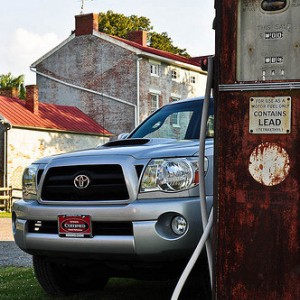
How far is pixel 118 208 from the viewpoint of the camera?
5051 millimetres

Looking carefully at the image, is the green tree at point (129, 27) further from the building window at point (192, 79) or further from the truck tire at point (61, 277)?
the truck tire at point (61, 277)

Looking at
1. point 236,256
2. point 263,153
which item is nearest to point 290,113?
point 263,153

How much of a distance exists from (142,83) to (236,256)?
113 feet

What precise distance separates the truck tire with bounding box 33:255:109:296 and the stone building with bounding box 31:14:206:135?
3026 centimetres

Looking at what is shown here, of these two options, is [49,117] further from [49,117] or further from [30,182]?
[30,182]

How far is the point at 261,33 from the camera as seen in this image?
387 centimetres

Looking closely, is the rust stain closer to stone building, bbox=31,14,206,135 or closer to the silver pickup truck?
the silver pickup truck

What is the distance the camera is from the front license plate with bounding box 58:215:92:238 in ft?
16.9

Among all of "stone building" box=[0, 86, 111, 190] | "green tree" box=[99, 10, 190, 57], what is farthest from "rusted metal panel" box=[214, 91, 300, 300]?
"green tree" box=[99, 10, 190, 57]

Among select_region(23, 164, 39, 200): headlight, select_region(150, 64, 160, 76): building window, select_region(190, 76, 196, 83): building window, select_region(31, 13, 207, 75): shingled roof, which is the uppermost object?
select_region(31, 13, 207, 75): shingled roof

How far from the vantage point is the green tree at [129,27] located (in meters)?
54.1

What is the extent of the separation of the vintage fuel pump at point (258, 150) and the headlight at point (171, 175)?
1.05 m

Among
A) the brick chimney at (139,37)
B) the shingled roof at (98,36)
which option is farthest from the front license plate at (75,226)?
the brick chimney at (139,37)

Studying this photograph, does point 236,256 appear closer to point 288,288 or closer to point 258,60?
point 288,288
